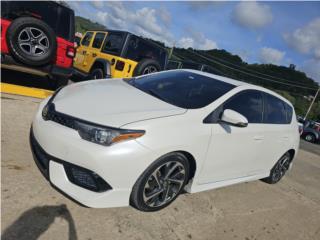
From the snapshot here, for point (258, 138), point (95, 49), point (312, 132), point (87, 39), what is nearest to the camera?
point (258, 138)

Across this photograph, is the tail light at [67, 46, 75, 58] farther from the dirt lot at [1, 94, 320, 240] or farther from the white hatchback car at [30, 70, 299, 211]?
the white hatchback car at [30, 70, 299, 211]

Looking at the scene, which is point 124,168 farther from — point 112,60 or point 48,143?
point 112,60

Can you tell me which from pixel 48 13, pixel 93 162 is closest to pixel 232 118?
pixel 93 162

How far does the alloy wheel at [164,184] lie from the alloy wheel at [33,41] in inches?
145

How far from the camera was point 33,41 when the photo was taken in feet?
18.4

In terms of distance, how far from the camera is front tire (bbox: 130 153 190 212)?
3.12 m

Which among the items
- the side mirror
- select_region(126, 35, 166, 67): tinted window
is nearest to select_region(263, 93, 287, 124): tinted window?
the side mirror

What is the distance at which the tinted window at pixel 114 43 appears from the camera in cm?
823

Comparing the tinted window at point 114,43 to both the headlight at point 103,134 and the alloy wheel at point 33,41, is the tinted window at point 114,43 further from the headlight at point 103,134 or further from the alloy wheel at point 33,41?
the headlight at point 103,134

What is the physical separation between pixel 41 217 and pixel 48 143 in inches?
26.2

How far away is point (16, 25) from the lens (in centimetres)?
526

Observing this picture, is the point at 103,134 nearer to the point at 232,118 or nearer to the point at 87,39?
the point at 232,118

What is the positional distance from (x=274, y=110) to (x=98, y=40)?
19.0ft

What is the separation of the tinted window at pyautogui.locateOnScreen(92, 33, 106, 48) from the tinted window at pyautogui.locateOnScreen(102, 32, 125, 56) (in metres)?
0.26
